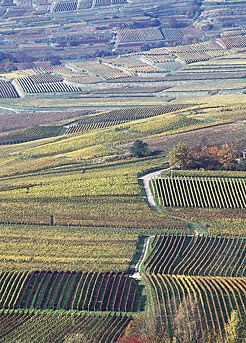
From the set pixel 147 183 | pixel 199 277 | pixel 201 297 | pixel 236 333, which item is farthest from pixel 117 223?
pixel 236 333

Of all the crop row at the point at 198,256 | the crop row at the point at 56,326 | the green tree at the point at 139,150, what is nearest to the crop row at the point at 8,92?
the green tree at the point at 139,150

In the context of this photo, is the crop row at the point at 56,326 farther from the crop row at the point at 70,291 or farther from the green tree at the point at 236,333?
the green tree at the point at 236,333

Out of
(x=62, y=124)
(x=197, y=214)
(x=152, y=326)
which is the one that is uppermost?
(x=152, y=326)

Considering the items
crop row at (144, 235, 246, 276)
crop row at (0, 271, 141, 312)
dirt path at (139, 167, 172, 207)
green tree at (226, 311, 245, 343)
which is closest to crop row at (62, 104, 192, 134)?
dirt path at (139, 167, 172, 207)

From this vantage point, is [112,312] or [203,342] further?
[112,312]

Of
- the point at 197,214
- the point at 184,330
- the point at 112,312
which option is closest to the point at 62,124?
the point at 197,214

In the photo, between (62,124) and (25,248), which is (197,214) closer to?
(25,248)
